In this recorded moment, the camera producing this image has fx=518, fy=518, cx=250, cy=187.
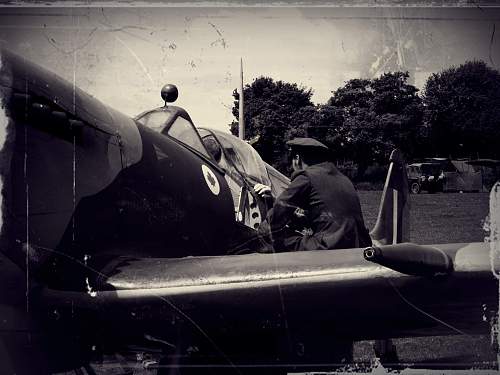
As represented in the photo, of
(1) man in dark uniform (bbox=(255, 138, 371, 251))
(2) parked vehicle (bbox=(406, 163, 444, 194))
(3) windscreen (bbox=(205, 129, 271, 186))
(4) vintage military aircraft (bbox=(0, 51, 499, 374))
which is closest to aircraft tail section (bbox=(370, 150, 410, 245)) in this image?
(3) windscreen (bbox=(205, 129, 271, 186))

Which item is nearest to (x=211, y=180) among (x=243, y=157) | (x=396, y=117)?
(x=243, y=157)

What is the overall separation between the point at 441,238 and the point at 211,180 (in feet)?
28.8

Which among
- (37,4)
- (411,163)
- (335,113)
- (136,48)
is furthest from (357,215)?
(411,163)

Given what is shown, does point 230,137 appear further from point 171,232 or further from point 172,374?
point 172,374

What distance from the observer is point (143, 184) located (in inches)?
118

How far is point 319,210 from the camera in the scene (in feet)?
10.9

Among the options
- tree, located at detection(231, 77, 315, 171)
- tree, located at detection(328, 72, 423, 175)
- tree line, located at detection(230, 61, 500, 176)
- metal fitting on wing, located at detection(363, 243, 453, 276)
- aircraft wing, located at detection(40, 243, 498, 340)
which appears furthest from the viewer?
tree, located at detection(231, 77, 315, 171)

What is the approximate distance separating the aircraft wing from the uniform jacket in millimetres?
793

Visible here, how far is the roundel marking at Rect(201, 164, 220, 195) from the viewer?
380 cm

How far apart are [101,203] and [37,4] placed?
1.23m

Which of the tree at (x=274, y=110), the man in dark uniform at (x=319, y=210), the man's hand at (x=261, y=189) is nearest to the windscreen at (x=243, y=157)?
the man's hand at (x=261, y=189)

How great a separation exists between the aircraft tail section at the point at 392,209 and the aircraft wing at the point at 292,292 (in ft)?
7.76

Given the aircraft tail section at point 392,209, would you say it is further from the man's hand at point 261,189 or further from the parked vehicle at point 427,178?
the parked vehicle at point 427,178

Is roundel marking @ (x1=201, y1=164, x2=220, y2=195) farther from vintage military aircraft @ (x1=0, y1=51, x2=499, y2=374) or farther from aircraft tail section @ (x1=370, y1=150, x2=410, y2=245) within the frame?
aircraft tail section @ (x1=370, y1=150, x2=410, y2=245)
